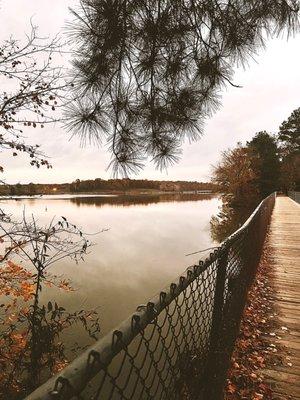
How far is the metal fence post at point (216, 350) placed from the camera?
2734mm

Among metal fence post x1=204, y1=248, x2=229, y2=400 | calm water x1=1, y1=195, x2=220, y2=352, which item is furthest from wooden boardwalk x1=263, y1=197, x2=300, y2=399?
calm water x1=1, y1=195, x2=220, y2=352

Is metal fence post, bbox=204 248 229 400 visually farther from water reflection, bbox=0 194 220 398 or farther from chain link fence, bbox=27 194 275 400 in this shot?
water reflection, bbox=0 194 220 398

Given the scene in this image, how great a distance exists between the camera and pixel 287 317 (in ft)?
16.7

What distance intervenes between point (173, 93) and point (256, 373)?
3350mm

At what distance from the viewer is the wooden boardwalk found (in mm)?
3459

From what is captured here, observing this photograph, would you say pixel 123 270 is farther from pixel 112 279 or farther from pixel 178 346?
pixel 178 346

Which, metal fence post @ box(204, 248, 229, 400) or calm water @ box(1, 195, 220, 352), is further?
calm water @ box(1, 195, 220, 352)

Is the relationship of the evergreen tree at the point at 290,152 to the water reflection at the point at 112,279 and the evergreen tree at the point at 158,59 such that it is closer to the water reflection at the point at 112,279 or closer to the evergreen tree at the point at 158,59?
the water reflection at the point at 112,279

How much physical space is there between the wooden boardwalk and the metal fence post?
2.39ft

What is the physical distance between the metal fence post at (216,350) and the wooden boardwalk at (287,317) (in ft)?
2.39

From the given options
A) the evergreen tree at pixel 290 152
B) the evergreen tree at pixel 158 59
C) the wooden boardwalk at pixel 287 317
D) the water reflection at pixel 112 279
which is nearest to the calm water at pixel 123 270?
the water reflection at pixel 112 279

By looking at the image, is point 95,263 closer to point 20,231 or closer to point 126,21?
point 20,231

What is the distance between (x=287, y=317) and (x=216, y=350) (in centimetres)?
267

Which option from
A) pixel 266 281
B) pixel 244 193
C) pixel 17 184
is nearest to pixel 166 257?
pixel 266 281
